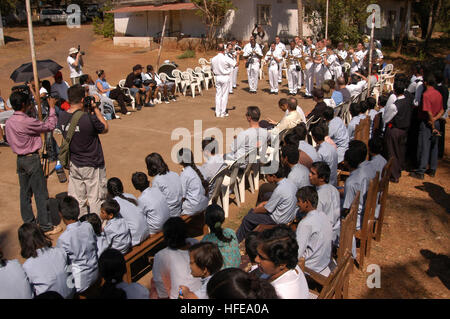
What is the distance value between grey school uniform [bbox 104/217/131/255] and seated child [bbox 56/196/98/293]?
244mm

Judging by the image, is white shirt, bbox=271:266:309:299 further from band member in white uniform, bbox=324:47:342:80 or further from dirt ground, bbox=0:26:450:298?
band member in white uniform, bbox=324:47:342:80

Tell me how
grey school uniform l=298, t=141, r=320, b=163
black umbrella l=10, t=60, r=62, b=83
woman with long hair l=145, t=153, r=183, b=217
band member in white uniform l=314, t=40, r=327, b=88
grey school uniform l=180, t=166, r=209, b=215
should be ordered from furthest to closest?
band member in white uniform l=314, t=40, r=327, b=88
black umbrella l=10, t=60, r=62, b=83
grey school uniform l=298, t=141, r=320, b=163
grey school uniform l=180, t=166, r=209, b=215
woman with long hair l=145, t=153, r=183, b=217

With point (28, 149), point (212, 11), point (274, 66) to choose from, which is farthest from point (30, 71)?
point (212, 11)

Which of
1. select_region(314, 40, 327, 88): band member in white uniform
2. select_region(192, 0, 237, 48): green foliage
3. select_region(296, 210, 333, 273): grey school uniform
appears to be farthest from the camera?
select_region(192, 0, 237, 48): green foliage

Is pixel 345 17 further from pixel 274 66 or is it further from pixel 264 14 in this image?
pixel 274 66

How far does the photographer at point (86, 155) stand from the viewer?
4910mm

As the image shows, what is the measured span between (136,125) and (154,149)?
2.03m

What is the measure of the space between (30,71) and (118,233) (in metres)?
5.01

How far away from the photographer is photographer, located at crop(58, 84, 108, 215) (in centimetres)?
491

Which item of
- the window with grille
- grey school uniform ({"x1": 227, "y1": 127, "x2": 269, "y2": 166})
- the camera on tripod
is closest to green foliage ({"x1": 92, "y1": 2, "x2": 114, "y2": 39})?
the window with grille

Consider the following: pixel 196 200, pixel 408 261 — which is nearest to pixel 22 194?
pixel 196 200

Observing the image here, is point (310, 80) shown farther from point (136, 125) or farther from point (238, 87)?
point (136, 125)

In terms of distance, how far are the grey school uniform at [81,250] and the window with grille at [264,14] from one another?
927 inches

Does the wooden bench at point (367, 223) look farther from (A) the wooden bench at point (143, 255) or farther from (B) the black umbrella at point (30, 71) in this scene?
(B) the black umbrella at point (30, 71)
